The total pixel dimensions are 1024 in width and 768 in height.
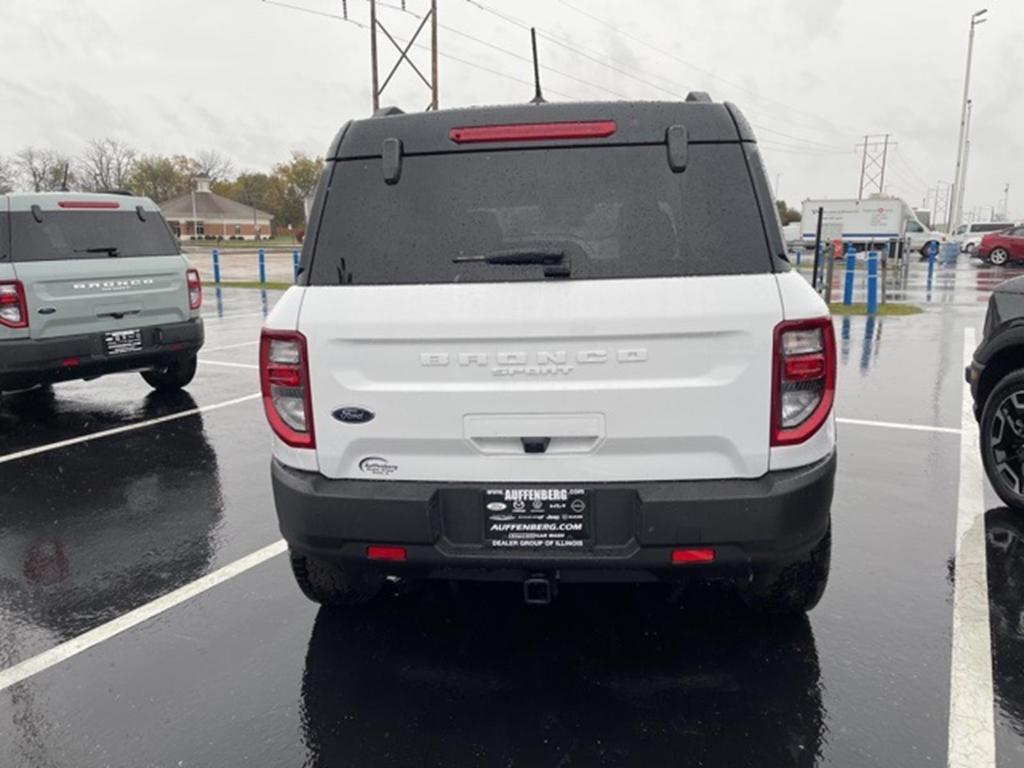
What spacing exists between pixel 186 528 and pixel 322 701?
2165 mm

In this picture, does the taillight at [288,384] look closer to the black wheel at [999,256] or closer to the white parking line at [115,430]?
the white parking line at [115,430]

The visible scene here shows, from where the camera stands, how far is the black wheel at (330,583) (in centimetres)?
333

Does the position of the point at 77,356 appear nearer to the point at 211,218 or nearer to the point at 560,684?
the point at 560,684

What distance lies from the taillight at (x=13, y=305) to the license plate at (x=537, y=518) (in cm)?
563

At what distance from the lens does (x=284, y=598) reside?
374cm

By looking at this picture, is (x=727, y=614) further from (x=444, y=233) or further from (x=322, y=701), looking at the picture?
(x=444, y=233)

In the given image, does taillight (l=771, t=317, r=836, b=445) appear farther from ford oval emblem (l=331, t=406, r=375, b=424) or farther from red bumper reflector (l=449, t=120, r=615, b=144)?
ford oval emblem (l=331, t=406, r=375, b=424)

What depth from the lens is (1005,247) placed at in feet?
108

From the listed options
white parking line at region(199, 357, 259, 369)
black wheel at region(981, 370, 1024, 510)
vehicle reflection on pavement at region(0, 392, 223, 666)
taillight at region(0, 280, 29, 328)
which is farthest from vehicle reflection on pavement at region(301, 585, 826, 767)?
white parking line at region(199, 357, 259, 369)

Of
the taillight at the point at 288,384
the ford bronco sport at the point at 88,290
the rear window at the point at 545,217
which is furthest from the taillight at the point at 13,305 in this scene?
the rear window at the point at 545,217

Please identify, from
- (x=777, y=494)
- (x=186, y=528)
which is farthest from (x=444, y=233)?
(x=186, y=528)

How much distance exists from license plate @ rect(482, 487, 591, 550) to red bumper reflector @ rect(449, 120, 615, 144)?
3.88 ft

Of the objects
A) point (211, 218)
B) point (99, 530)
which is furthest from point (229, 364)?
point (211, 218)

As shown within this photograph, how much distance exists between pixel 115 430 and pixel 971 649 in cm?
660
